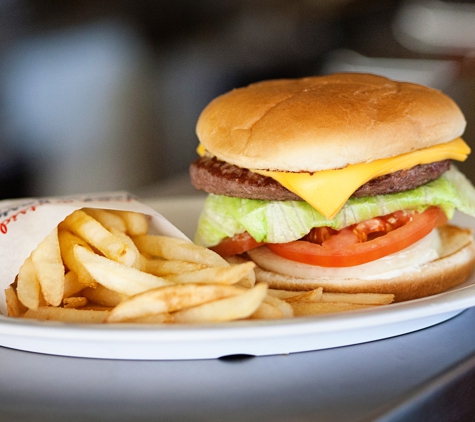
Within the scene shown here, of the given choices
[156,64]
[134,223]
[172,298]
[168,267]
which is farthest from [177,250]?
[156,64]

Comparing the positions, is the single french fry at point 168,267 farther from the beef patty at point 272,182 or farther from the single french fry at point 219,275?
the beef patty at point 272,182

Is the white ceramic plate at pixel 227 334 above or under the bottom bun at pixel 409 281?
above

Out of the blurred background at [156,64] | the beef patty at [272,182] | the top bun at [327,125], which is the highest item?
the top bun at [327,125]

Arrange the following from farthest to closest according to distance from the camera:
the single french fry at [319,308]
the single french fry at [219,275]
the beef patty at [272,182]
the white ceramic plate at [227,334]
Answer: the beef patty at [272,182], the single french fry at [319,308], the single french fry at [219,275], the white ceramic plate at [227,334]

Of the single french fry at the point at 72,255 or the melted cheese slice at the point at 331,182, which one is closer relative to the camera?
the single french fry at the point at 72,255

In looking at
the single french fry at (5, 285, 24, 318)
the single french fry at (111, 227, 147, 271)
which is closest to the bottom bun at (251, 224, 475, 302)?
the single french fry at (111, 227, 147, 271)

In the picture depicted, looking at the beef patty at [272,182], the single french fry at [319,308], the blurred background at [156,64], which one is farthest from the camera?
the blurred background at [156,64]

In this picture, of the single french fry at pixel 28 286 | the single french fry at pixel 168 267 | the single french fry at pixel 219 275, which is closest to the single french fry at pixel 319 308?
the single french fry at pixel 219 275

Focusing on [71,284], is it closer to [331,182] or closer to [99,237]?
[99,237]
